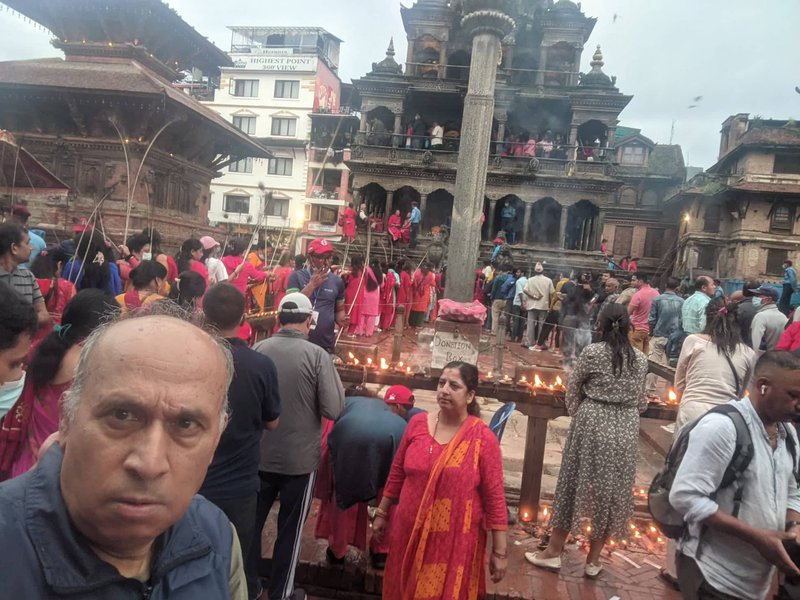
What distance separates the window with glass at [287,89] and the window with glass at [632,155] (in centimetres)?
2470

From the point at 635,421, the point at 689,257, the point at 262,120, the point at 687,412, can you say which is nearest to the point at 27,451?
the point at 635,421

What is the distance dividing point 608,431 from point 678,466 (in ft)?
3.97

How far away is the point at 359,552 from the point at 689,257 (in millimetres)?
32633

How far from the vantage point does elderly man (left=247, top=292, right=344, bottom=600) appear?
3.11m

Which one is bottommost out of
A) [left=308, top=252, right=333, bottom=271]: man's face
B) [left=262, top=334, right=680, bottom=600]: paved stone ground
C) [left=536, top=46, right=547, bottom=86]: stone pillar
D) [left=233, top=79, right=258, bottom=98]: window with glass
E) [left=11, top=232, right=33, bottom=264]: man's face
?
[left=262, top=334, right=680, bottom=600]: paved stone ground

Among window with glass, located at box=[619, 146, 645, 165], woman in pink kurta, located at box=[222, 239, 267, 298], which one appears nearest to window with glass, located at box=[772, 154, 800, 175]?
window with glass, located at box=[619, 146, 645, 165]

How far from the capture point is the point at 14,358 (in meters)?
2.16

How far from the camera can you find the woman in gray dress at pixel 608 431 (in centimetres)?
349

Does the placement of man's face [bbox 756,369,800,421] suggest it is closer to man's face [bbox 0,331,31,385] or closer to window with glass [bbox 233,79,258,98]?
man's face [bbox 0,331,31,385]

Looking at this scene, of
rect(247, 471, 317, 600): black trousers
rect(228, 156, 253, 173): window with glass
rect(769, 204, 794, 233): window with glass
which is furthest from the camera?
rect(228, 156, 253, 173): window with glass

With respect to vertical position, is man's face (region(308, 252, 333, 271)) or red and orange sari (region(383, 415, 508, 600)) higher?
man's face (region(308, 252, 333, 271))

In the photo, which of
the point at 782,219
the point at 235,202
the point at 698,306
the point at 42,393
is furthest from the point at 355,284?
the point at 235,202

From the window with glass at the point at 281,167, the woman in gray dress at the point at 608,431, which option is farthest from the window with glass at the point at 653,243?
the woman in gray dress at the point at 608,431

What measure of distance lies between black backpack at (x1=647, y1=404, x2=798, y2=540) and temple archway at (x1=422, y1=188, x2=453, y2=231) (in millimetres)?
25767
